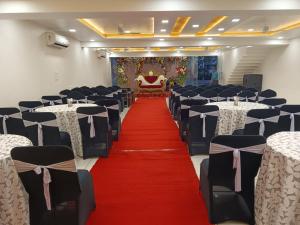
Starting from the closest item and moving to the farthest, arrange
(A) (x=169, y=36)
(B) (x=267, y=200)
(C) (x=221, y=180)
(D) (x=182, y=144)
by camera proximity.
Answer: (B) (x=267, y=200) < (C) (x=221, y=180) < (D) (x=182, y=144) < (A) (x=169, y=36)

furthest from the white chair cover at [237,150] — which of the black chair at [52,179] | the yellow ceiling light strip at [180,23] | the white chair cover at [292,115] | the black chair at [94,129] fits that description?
the yellow ceiling light strip at [180,23]

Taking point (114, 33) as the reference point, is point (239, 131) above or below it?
below

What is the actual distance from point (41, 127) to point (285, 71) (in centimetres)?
1051

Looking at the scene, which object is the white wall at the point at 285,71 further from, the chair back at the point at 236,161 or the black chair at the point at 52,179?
the black chair at the point at 52,179

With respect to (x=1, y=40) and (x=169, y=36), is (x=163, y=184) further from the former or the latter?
(x=169, y=36)

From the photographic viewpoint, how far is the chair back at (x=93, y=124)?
13.2ft

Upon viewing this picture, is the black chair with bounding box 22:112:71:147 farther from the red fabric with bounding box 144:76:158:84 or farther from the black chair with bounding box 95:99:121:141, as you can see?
the red fabric with bounding box 144:76:158:84

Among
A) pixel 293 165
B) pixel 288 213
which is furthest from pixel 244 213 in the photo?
pixel 293 165

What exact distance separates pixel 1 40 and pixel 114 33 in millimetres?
5008

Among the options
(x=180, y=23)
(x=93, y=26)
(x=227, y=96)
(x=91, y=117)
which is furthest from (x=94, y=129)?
(x=93, y=26)

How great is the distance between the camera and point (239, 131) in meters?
3.92

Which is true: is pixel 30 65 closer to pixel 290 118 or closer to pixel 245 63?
pixel 290 118

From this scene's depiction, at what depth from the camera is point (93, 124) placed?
4.09m

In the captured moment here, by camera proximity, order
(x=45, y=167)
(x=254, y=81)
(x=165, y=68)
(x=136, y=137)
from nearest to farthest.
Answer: (x=45, y=167) → (x=136, y=137) → (x=254, y=81) → (x=165, y=68)
